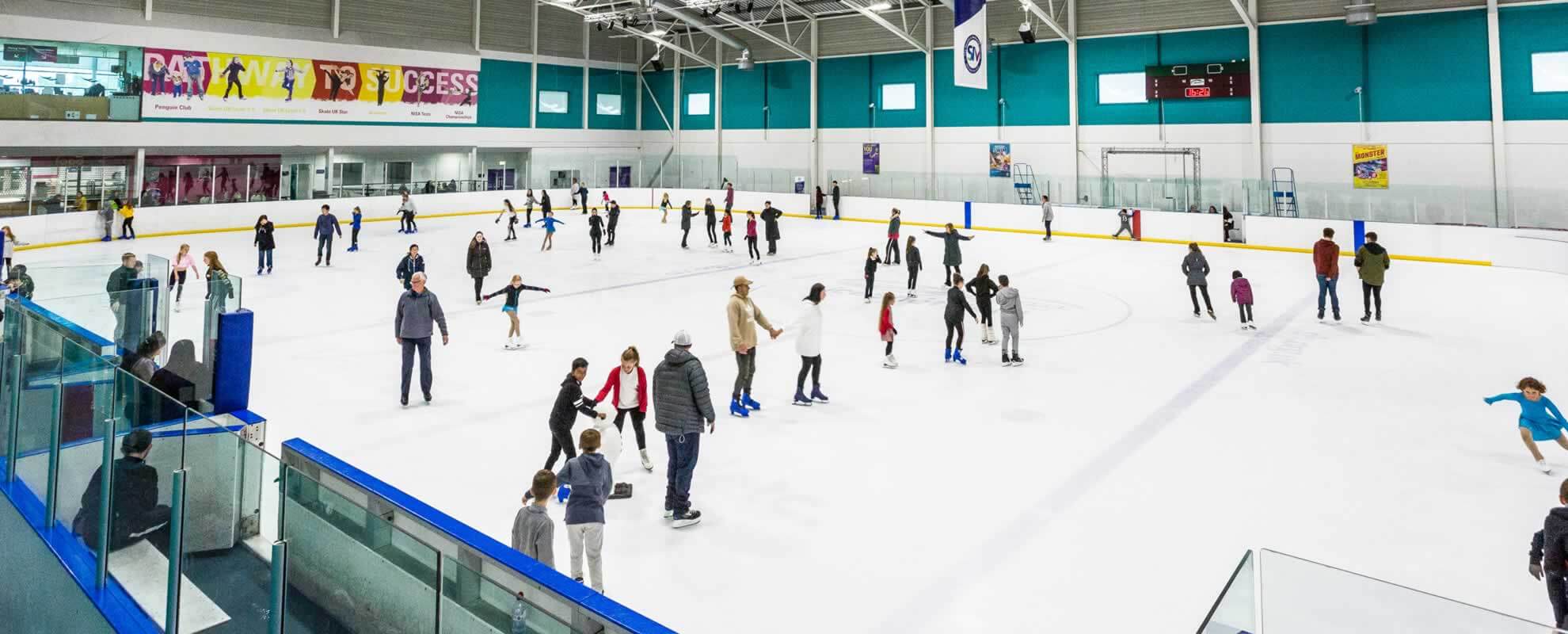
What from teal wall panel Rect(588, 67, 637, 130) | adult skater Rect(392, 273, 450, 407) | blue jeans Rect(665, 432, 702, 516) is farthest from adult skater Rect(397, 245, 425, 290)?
teal wall panel Rect(588, 67, 637, 130)

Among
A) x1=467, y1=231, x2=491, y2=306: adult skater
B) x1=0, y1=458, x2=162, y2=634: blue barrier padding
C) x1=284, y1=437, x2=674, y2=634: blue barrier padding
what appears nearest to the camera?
x1=284, y1=437, x2=674, y2=634: blue barrier padding

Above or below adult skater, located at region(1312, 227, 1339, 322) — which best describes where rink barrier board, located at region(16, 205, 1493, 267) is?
below

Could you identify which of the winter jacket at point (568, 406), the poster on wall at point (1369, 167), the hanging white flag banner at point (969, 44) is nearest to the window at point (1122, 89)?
the poster on wall at point (1369, 167)

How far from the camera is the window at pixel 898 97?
36.7m

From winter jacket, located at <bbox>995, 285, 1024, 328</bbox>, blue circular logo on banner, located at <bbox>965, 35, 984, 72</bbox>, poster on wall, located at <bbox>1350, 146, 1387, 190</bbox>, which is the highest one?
blue circular logo on banner, located at <bbox>965, 35, 984, 72</bbox>

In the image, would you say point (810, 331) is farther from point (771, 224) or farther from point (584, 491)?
A: point (771, 224)

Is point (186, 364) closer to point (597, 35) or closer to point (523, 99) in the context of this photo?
point (523, 99)

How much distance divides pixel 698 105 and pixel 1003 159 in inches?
693

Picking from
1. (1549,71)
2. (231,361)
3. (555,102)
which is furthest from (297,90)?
(1549,71)

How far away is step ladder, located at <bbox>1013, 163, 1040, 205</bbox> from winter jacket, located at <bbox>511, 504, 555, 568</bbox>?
1197 inches

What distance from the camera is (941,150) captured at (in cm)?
3572

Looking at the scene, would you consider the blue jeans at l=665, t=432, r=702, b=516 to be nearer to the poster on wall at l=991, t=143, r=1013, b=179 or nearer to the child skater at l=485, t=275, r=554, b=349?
the child skater at l=485, t=275, r=554, b=349

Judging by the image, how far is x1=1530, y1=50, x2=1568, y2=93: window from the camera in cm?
2328

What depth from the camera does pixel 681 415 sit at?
6.38 metres
